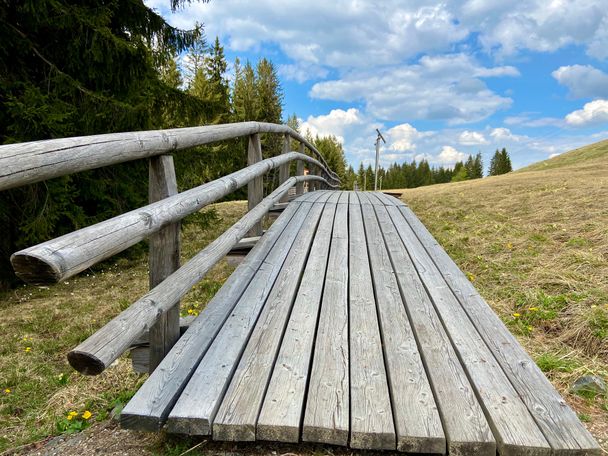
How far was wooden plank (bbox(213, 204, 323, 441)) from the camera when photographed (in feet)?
4.84

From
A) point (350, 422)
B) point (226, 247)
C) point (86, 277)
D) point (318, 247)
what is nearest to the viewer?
point (350, 422)

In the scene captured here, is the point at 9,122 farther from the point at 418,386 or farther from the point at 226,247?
the point at 418,386

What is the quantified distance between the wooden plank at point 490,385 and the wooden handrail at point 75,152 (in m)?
1.81

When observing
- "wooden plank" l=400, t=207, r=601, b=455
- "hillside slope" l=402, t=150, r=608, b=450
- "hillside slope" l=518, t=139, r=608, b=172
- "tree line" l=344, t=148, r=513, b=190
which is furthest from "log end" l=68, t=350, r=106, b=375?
"tree line" l=344, t=148, r=513, b=190

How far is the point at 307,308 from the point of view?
8.00 feet

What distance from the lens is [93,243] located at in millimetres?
1330

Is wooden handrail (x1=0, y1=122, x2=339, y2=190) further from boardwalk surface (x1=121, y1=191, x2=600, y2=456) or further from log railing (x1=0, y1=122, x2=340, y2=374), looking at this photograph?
boardwalk surface (x1=121, y1=191, x2=600, y2=456)

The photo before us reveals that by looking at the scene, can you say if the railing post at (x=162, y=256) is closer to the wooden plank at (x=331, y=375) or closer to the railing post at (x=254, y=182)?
the wooden plank at (x=331, y=375)

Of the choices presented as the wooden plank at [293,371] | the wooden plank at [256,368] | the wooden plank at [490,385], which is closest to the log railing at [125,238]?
the wooden plank at [256,368]

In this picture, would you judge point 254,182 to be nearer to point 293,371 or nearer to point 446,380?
point 293,371

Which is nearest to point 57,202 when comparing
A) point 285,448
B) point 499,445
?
point 285,448

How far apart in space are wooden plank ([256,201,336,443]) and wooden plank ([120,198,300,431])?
0.38 metres

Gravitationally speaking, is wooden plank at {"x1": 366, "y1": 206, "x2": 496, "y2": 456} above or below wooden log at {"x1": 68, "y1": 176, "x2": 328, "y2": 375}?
below

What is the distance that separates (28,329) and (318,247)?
3238 millimetres
